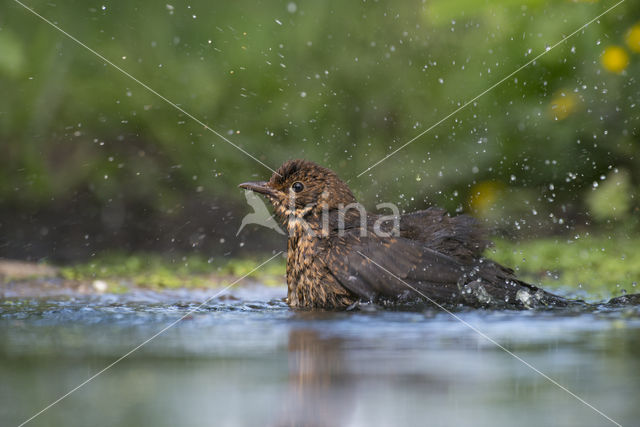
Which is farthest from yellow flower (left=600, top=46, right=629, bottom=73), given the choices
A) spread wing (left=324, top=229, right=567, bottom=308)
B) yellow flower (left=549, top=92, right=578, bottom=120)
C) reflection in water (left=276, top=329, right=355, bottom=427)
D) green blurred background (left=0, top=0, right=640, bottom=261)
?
reflection in water (left=276, top=329, right=355, bottom=427)

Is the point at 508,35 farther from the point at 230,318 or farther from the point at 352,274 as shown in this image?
the point at 230,318

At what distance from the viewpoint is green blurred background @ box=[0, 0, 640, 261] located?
23.8 feet

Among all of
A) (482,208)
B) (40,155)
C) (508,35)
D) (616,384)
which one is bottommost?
(616,384)

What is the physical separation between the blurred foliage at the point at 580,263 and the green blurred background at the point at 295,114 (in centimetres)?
31

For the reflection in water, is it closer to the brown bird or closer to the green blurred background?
the brown bird

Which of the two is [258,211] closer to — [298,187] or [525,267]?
[298,187]

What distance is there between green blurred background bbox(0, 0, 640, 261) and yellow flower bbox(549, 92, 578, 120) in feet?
0.04

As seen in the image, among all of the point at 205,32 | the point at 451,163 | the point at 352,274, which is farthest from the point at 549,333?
the point at 205,32

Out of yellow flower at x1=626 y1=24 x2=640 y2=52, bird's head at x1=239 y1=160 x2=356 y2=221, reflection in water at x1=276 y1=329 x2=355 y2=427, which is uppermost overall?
yellow flower at x1=626 y1=24 x2=640 y2=52

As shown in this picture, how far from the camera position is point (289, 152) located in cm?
752

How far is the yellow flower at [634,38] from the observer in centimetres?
704

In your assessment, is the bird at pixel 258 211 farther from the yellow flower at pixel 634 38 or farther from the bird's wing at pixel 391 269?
the yellow flower at pixel 634 38

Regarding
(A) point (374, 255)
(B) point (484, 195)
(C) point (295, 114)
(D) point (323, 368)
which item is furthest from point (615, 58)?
(D) point (323, 368)

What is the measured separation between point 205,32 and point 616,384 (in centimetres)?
567
